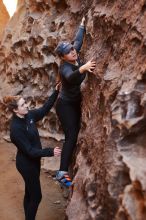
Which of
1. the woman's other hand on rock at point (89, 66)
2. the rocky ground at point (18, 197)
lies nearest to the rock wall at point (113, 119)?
the woman's other hand on rock at point (89, 66)

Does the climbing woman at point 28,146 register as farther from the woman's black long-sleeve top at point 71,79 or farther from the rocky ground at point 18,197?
the rocky ground at point 18,197

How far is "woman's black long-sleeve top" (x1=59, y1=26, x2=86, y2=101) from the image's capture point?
4703mm

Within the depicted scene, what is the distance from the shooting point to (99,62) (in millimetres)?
4820

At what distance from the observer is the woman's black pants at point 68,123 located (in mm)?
Result: 5133

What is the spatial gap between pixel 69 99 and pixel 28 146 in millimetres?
813

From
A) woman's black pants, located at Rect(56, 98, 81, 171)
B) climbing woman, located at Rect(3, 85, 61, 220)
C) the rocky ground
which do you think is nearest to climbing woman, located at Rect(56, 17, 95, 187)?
woman's black pants, located at Rect(56, 98, 81, 171)

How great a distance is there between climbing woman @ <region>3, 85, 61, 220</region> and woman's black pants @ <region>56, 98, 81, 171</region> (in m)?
0.28

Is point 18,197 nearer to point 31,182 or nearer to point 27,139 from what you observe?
point 31,182

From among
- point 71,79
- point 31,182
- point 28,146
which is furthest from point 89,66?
point 31,182

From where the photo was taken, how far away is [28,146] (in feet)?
16.3

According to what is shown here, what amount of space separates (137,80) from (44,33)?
5130 millimetres

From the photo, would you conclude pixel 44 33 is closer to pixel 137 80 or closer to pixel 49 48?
pixel 49 48

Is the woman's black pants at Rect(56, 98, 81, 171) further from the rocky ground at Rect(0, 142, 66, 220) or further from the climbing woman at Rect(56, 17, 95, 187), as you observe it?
the rocky ground at Rect(0, 142, 66, 220)

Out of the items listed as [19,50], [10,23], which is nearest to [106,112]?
[19,50]
